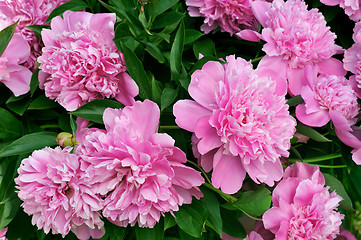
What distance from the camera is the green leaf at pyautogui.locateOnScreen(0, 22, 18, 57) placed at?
59 cm

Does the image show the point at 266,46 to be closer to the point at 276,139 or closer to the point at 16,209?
the point at 276,139

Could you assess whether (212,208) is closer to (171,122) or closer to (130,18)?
(171,122)

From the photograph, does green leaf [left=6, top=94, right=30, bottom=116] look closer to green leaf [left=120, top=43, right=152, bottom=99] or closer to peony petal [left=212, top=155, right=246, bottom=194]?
green leaf [left=120, top=43, right=152, bottom=99]

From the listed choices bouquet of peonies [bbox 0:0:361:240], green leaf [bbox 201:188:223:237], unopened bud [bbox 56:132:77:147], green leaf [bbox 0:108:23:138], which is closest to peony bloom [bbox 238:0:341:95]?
bouquet of peonies [bbox 0:0:361:240]

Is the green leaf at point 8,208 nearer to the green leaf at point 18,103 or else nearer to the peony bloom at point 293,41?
the green leaf at point 18,103

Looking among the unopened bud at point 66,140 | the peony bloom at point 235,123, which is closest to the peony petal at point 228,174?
the peony bloom at point 235,123

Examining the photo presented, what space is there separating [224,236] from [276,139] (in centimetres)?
24

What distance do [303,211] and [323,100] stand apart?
A: 0.58 feet

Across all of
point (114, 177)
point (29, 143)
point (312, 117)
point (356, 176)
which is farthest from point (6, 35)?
point (356, 176)

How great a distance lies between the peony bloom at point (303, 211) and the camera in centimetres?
58

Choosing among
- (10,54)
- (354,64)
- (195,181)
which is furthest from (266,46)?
(10,54)

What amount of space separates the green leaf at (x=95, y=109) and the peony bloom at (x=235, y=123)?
117mm

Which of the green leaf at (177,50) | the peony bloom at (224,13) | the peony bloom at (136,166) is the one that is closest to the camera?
the peony bloom at (136,166)

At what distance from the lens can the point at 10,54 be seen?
653 millimetres
